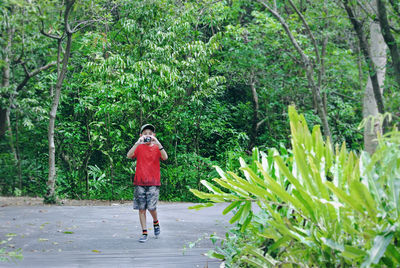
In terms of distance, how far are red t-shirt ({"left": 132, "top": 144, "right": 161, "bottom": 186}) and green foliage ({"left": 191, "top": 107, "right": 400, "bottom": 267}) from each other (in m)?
3.44

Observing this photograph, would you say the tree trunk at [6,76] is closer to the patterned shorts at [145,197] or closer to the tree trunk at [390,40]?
the patterned shorts at [145,197]

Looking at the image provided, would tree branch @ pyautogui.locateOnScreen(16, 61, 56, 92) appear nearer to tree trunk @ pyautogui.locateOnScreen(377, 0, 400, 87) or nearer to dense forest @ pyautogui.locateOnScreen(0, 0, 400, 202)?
dense forest @ pyautogui.locateOnScreen(0, 0, 400, 202)

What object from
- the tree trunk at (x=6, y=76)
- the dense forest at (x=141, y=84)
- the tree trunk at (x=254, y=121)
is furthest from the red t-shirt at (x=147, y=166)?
the tree trunk at (x=254, y=121)

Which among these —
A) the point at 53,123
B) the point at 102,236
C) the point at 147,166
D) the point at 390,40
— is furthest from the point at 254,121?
the point at 390,40

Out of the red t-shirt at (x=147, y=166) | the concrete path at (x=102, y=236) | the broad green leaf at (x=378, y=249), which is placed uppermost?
the red t-shirt at (x=147, y=166)

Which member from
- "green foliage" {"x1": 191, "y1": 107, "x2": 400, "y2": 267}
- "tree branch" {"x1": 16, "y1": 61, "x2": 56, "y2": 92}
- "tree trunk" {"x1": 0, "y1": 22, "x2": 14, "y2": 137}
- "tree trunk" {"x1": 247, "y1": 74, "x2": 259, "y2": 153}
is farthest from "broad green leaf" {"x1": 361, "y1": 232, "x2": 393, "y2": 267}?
"tree trunk" {"x1": 247, "y1": 74, "x2": 259, "y2": 153}

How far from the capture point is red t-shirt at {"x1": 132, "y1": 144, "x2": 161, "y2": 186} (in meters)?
7.63

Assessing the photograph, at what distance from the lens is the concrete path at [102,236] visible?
6262 mm

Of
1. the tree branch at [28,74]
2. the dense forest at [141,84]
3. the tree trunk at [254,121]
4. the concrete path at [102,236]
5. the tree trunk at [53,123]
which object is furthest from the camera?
the tree trunk at [254,121]

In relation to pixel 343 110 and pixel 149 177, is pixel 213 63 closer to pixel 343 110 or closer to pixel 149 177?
pixel 343 110

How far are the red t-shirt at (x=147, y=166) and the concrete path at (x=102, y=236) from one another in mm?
919

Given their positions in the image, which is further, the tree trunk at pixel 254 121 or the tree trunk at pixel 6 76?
the tree trunk at pixel 254 121

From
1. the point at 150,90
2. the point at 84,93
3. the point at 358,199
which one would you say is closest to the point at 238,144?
the point at 150,90

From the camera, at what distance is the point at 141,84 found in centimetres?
1440
